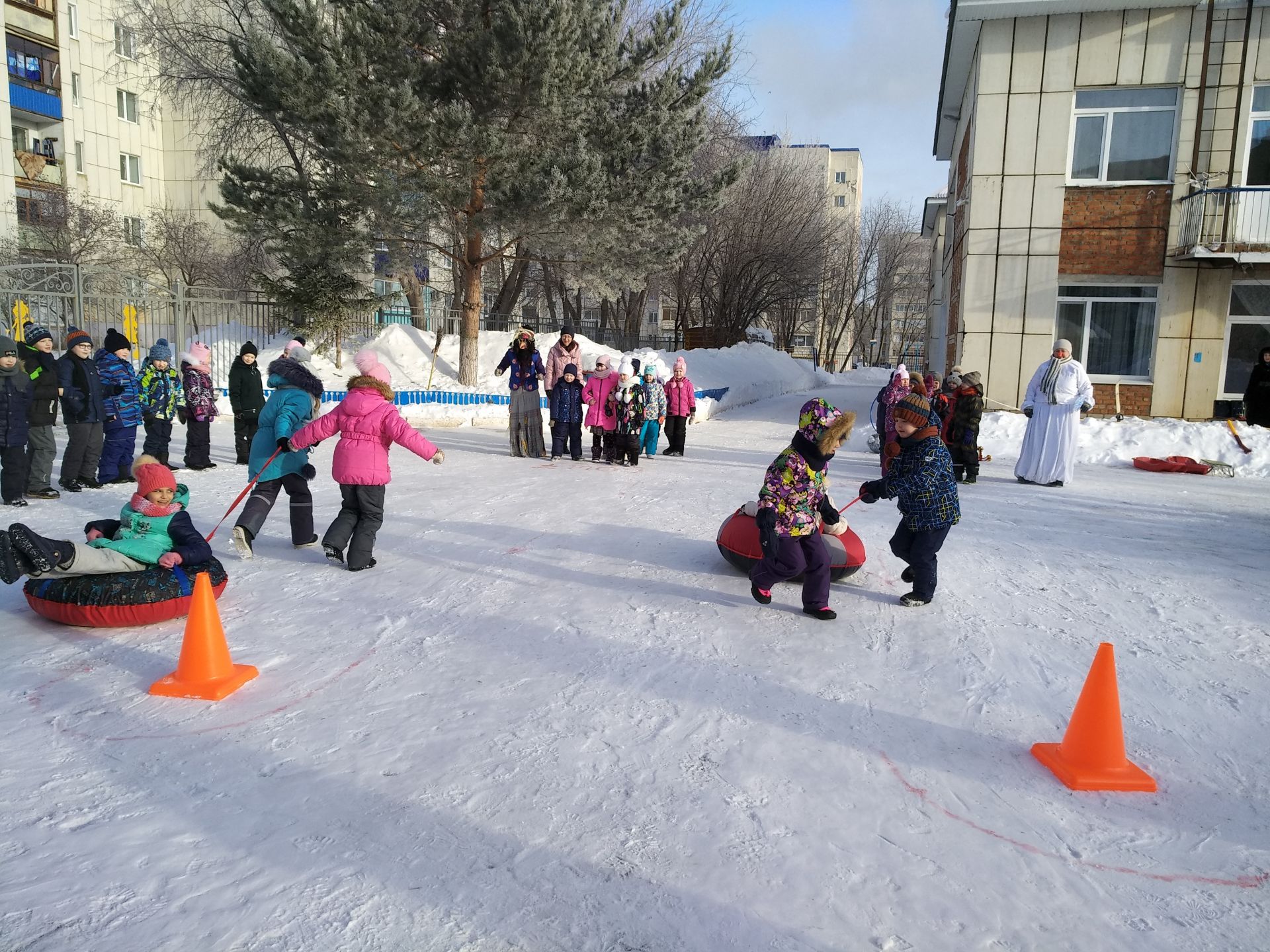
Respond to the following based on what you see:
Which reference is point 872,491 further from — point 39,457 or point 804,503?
point 39,457

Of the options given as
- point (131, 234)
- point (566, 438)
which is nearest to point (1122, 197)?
point (566, 438)

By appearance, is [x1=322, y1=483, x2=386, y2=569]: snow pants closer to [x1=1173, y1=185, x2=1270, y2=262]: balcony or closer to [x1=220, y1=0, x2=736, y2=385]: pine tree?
[x1=220, y1=0, x2=736, y2=385]: pine tree

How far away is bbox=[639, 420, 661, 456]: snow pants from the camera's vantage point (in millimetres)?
12750

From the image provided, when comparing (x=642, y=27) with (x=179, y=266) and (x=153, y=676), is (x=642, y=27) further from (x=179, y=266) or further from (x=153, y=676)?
(x=153, y=676)

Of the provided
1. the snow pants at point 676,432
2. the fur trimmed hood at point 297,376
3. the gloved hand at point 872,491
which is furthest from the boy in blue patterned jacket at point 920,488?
the snow pants at point 676,432

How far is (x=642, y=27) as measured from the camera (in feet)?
84.1

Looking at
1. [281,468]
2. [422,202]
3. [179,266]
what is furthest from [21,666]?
[179,266]

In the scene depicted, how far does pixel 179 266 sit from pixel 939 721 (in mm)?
35157

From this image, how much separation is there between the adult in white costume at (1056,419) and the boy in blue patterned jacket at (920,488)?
20.8ft

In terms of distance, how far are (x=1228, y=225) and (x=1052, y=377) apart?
21.1ft

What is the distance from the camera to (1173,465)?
41.0ft

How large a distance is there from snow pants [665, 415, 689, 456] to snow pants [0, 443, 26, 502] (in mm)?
8230

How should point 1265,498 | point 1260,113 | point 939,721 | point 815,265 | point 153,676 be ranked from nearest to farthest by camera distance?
point 939,721 < point 153,676 < point 1265,498 < point 1260,113 < point 815,265

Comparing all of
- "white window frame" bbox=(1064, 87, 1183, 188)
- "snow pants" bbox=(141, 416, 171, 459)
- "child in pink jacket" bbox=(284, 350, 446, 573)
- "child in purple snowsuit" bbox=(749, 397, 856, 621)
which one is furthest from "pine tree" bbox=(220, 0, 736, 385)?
"child in purple snowsuit" bbox=(749, 397, 856, 621)
